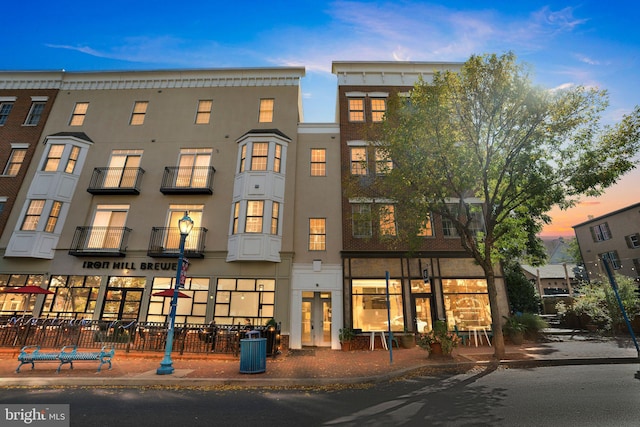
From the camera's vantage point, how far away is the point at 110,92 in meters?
21.2

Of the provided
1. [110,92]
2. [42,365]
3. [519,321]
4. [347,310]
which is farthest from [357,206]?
[110,92]

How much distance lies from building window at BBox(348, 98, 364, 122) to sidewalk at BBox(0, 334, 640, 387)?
47.9 ft

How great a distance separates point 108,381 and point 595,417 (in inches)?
458

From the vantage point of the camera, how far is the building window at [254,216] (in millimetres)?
16953

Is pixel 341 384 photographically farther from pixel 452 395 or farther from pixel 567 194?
pixel 567 194

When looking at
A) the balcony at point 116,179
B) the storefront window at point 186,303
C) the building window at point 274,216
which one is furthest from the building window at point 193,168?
the storefront window at point 186,303

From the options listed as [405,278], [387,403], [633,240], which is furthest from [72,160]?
[633,240]

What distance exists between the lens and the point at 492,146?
41.0 ft

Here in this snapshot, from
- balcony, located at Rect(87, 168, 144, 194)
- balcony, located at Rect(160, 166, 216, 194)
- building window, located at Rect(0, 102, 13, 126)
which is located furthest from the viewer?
building window, located at Rect(0, 102, 13, 126)

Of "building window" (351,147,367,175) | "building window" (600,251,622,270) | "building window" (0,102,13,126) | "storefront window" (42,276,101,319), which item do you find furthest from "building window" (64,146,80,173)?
"building window" (600,251,622,270)

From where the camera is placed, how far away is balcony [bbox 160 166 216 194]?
58.4 feet

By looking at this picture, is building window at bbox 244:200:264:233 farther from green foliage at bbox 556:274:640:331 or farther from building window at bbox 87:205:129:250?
green foliage at bbox 556:274:640:331

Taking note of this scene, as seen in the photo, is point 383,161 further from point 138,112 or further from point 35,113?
point 35,113

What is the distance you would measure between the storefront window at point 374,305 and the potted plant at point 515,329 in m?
5.20
